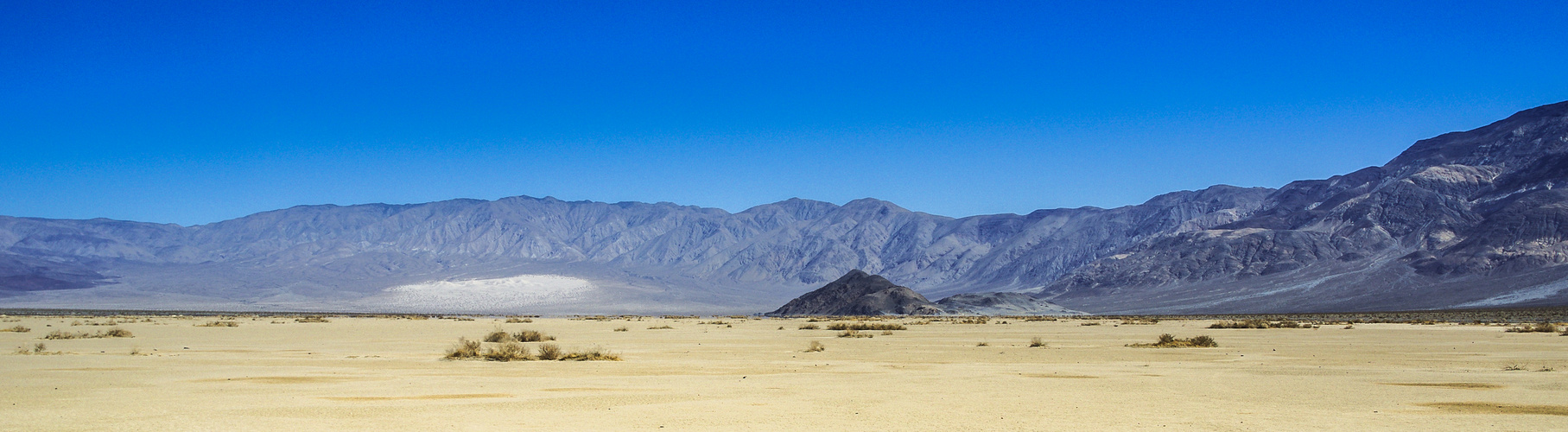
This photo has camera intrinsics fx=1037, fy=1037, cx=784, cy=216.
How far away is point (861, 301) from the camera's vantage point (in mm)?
107062

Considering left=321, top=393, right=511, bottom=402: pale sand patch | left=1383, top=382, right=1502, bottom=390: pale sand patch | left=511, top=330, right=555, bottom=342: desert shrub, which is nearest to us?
left=321, top=393, right=511, bottom=402: pale sand patch

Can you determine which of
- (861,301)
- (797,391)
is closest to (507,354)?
(797,391)

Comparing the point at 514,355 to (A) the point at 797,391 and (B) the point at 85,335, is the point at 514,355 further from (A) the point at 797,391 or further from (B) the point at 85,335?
(B) the point at 85,335

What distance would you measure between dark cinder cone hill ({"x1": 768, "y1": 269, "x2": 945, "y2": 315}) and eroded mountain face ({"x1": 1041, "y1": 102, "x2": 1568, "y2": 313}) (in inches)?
1277

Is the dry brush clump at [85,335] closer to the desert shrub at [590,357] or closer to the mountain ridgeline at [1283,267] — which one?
the desert shrub at [590,357]

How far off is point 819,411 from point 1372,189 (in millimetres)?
174010

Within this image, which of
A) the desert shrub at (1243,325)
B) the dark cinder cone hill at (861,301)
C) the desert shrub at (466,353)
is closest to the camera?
the desert shrub at (466,353)

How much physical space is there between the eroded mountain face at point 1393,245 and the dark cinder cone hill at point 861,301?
32.4 metres

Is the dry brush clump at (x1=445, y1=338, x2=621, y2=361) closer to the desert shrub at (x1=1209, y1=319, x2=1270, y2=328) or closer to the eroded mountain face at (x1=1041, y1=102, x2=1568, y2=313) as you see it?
the desert shrub at (x1=1209, y1=319, x2=1270, y2=328)

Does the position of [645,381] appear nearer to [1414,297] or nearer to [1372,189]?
[1414,297]

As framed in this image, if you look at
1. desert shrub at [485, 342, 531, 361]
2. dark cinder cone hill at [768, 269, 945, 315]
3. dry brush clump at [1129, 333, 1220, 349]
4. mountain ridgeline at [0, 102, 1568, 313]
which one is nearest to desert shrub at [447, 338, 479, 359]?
desert shrub at [485, 342, 531, 361]

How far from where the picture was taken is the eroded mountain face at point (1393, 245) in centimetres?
11344

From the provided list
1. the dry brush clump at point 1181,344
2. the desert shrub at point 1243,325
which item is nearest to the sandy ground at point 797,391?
the dry brush clump at point 1181,344

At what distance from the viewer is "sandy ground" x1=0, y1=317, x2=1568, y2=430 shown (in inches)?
373
